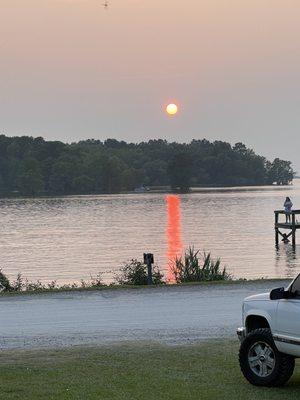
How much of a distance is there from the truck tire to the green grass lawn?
14cm

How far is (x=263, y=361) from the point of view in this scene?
10.4 meters

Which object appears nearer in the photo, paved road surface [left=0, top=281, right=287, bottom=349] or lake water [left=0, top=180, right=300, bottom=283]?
paved road surface [left=0, top=281, right=287, bottom=349]

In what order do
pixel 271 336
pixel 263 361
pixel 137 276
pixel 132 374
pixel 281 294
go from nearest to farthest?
pixel 281 294, pixel 271 336, pixel 263 361, pixel 132 374, pixel 137 276

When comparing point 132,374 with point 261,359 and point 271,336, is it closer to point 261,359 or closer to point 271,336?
point 261,359

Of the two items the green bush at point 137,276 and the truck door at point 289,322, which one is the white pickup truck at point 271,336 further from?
the green bush at point 137,276

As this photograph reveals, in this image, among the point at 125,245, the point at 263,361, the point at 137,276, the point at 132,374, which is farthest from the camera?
the point at 125,245

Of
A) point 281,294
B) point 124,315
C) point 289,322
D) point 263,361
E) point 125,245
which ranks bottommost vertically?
point 125,245

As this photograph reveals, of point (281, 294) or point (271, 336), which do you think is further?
point (271, 336)

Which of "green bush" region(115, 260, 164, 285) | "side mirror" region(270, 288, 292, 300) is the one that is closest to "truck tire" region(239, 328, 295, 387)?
"side mirror" region(270, 288, 292, 300)

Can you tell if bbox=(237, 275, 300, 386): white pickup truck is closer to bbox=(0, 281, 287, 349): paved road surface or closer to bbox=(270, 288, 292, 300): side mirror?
bbox=(270, 288, 292, 300): side mirror

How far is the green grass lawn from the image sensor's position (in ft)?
33.2

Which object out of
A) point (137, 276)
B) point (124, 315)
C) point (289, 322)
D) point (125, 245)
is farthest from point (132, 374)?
point (125, 245)

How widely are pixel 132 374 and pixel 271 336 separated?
2.32 metres

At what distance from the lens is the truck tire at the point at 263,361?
10117 mm
